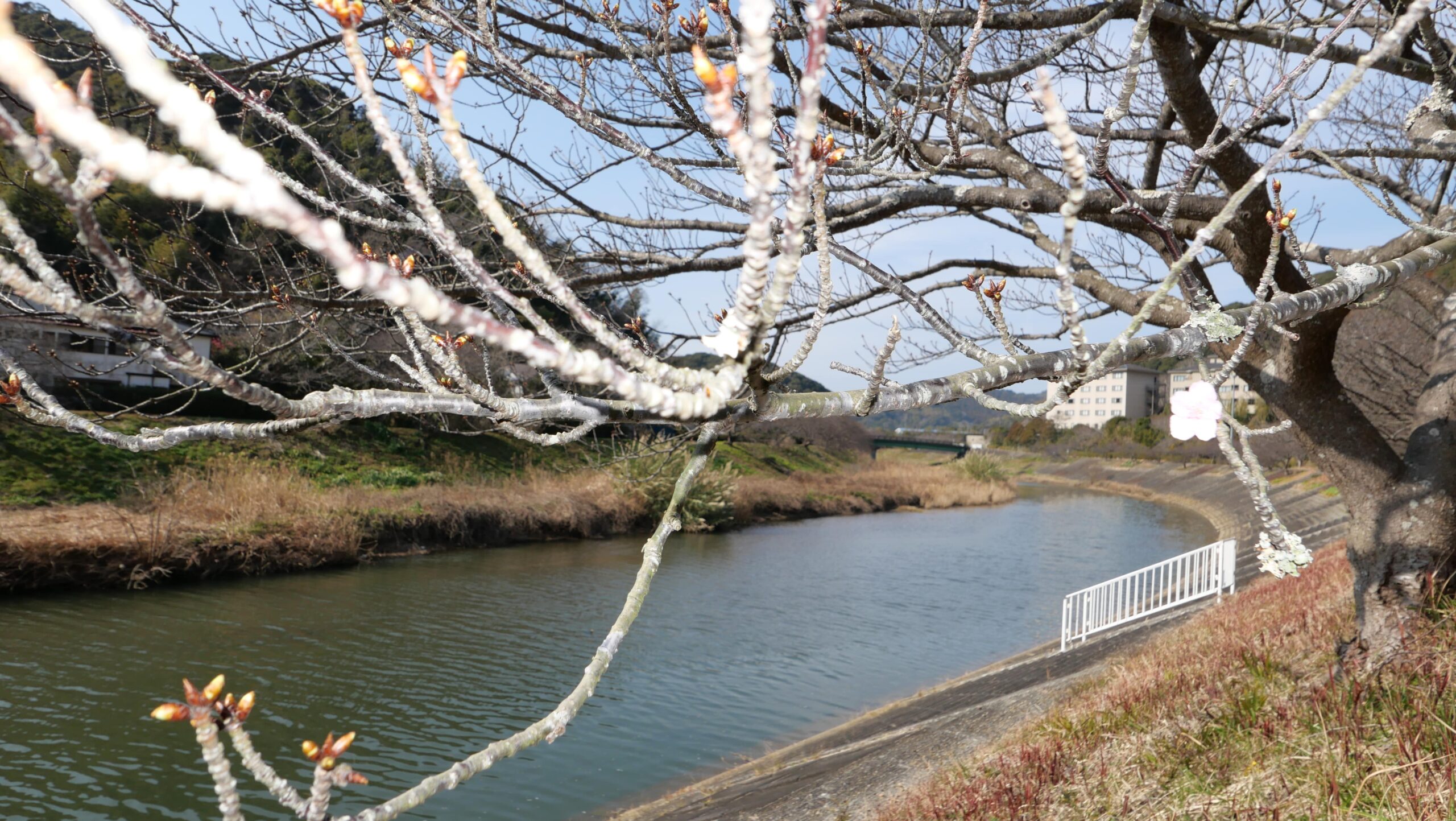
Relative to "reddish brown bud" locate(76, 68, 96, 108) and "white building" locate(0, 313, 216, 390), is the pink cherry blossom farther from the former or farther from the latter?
"white building" locate(0, 313, 216, 390)

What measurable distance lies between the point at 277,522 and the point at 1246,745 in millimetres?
16153

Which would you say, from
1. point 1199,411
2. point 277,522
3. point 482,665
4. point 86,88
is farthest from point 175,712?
point 277,522

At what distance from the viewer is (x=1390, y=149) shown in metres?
3.55

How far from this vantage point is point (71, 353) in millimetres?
17141

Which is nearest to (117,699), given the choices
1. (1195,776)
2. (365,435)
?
(1195,776)

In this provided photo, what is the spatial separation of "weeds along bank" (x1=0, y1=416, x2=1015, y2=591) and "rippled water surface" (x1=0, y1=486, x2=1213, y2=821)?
624 mm

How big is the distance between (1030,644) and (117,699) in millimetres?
12873

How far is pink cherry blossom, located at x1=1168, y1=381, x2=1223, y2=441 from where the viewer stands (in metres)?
1.89

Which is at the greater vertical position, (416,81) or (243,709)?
(416,81)

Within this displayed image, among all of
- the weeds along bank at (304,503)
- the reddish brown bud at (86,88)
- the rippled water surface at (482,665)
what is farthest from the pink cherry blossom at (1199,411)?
the rippled water surface at (482,665)

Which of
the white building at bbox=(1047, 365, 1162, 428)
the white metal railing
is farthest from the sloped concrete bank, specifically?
the white building at bbox=(1047, 365, 1162, 428)

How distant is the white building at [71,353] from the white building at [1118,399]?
86.6 meters

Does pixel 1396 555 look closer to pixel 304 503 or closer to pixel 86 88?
A: pixel 86 88

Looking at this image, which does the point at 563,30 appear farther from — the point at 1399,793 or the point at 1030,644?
the point at 1030,644
